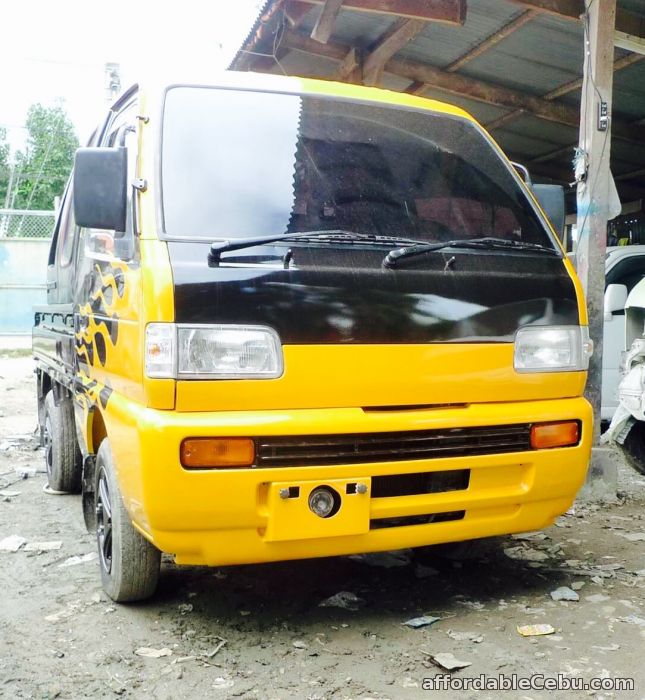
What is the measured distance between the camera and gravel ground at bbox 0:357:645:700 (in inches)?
103

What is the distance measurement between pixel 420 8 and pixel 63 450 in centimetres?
405

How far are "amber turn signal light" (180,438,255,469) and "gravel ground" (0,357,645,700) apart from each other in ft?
2.38

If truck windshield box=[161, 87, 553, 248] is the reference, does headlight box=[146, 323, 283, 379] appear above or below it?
below

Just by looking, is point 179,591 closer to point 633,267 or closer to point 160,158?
point 160,158

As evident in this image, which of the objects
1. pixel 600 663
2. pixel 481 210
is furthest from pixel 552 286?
pixel 600 663

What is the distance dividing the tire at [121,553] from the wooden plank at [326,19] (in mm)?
4201

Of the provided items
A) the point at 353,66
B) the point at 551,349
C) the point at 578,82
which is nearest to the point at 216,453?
the point at 551,349

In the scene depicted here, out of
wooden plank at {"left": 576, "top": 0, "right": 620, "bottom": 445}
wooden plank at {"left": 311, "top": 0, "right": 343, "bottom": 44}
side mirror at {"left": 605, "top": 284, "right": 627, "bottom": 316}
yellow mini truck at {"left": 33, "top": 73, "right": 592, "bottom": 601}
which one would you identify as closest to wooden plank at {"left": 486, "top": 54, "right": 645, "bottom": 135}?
wooden plank at {"left": 576, "top": 0, "right": 620, "bottom": 445}

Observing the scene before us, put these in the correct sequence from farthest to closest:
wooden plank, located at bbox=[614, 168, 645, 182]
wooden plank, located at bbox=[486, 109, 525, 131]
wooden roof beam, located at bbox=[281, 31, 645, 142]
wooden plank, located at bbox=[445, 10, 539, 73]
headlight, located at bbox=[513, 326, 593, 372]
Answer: wooden plank, located at bbox=[614, 168, 645, 182]
wooden plank, located at bbox=[486, 109, 525, 131]
wooden roof beam, located at bbox=[281, 31, 645, 142]
wooden plank, located at bbox=[445, 10, 539, 73]
headlight, located at bbox=[513, 326, 593, 372]

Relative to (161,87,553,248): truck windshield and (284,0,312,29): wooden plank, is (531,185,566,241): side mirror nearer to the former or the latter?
(161,87,553,248): truck windshield

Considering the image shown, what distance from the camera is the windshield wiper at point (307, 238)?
8.67ft

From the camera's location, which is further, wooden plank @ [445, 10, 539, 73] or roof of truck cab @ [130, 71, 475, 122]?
wooden plank @ [445, 10, 539, 73]

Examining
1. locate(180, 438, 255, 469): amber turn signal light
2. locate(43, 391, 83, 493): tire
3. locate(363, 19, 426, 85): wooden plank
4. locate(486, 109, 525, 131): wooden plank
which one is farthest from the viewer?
locate(486, 109, 525, 131): wooden plank

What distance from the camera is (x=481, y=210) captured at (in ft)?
11.0
